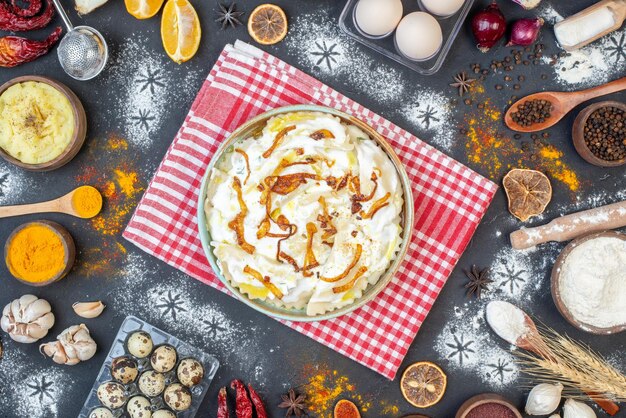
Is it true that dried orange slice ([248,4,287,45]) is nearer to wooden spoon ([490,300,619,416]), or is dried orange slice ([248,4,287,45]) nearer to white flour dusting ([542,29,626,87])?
white flour dusting ([542,29,626,87])

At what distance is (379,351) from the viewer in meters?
3.26

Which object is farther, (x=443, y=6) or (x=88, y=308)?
(x=88, y=308)

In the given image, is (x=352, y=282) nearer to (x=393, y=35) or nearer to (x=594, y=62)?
(x=393, y=35)

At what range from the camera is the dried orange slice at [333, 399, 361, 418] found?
334cm

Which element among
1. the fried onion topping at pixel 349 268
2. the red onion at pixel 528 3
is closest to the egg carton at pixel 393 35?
the red onion at pixel 528 3

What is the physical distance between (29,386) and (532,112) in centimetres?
313

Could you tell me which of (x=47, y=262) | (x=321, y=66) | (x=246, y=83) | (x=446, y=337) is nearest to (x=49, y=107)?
(x=47, y=262)

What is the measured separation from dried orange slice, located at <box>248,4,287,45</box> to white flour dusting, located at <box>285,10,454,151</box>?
67 millimetres

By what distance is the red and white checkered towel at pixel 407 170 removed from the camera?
3146 mm

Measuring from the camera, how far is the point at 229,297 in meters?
3.33

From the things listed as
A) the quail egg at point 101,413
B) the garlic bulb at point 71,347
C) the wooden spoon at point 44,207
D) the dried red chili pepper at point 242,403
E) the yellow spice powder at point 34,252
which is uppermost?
the wooden spoon at point 44,207

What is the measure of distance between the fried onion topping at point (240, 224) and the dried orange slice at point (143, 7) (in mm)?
1138

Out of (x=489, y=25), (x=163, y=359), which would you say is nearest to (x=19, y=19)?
(x=163, y=359)

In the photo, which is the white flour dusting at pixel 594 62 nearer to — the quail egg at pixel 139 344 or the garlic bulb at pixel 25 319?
the quail egg at pixel 139 344
